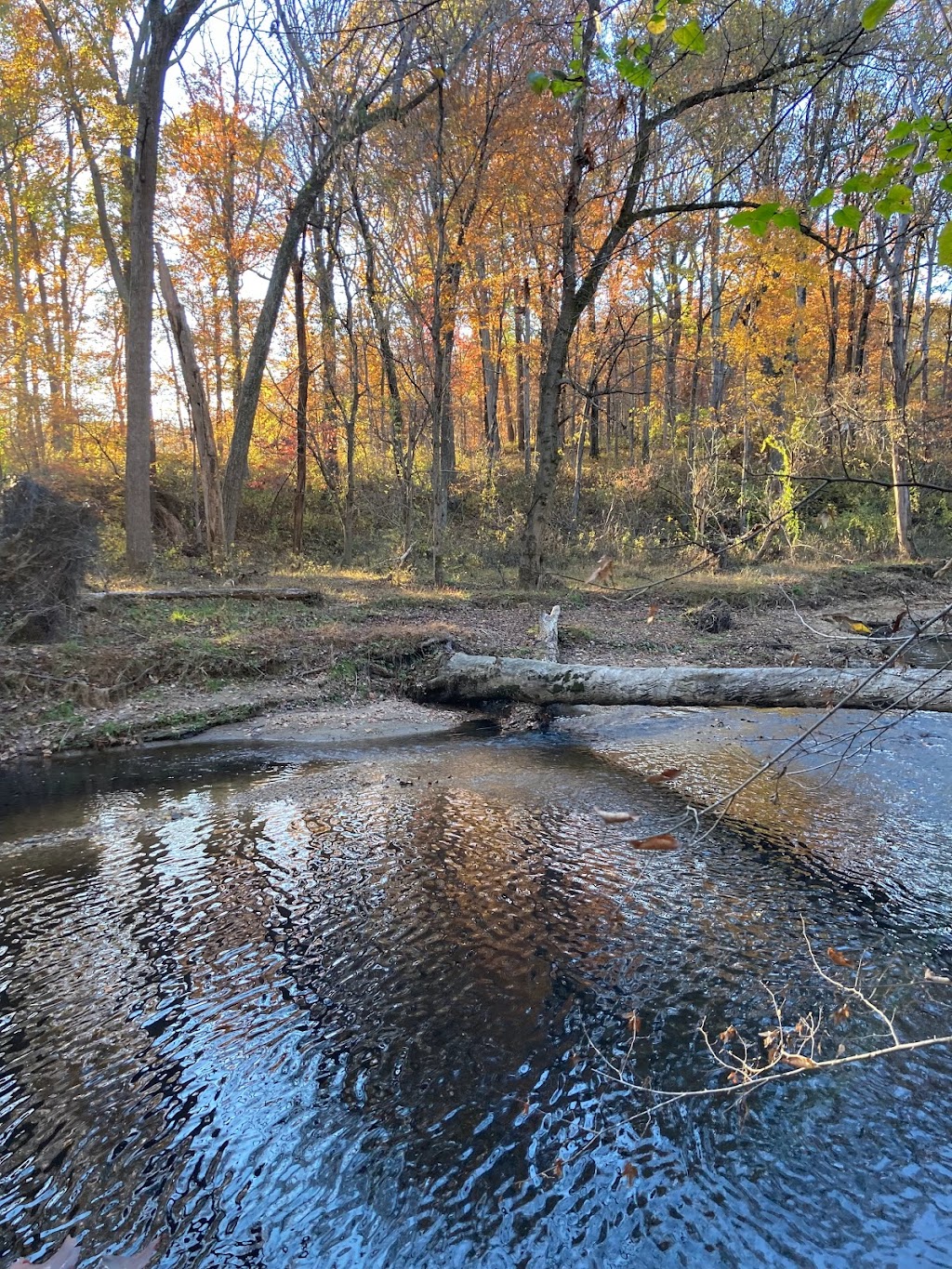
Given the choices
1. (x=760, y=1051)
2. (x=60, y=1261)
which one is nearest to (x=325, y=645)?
(x=760, y=1051)

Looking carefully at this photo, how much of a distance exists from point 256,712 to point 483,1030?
21.6 feet

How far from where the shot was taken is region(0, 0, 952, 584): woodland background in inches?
516

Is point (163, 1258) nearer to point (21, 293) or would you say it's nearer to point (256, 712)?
point (256, 712)

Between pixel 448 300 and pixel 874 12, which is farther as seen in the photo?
pixel 448 300

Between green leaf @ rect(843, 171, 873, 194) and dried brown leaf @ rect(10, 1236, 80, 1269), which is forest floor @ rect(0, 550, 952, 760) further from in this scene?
dried brown leaf @ rect(10, 1236, 80, 1269)

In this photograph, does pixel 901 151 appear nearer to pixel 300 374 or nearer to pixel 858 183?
pixel 858 183

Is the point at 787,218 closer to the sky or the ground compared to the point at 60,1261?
closer to the sky

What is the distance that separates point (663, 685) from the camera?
25.0 ft

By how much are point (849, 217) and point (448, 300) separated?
46.3ft

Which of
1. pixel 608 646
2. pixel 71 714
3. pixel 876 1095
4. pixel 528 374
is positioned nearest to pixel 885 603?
pixel 608 646

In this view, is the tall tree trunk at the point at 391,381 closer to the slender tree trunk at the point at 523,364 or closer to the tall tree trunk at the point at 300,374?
the tall tree trunk at the point at 300,374

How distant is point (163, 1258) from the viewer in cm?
235

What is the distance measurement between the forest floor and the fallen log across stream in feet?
1.46

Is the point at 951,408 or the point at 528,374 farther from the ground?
the point at 528,374
